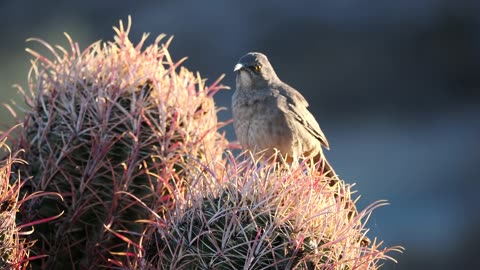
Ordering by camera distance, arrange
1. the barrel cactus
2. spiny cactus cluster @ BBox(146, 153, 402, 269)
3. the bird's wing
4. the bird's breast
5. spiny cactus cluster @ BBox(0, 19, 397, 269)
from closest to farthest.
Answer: spiny cactus cluster @ BBox(146, 153, 402, 269)
spiny cactus cluster @ BBox(0, 19, 397, 269)
the barrel cactus
the bird's breast
the bird's wing

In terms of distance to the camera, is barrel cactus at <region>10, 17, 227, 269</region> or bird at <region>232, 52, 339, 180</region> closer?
barrel cactus at <region>10, 17, 227, 269</region>

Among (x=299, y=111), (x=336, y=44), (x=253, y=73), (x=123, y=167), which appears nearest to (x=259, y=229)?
(x=123, y=167)

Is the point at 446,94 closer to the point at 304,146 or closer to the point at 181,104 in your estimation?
the point at 304,146

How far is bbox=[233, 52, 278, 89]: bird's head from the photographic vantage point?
521 centimetres

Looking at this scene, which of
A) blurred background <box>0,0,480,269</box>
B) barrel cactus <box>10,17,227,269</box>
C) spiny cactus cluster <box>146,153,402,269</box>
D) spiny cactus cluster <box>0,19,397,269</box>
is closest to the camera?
spiny cactus cluster <box>146,153,402,269</box>

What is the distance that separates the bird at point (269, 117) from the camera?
196 inches

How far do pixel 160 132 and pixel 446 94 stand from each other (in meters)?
13.5

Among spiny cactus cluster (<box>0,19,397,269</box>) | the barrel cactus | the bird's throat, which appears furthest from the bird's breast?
the barrel cactus

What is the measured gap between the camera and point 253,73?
5227 mm

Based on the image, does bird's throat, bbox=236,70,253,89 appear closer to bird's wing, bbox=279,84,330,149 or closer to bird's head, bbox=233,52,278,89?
bird's head, bbox=233,52,278,89

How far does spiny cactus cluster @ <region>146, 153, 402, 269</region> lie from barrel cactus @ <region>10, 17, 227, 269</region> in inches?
24.4

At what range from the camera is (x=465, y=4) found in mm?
18656

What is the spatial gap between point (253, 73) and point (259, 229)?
7.74 ft

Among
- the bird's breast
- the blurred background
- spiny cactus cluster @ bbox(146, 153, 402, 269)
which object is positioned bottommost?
spiny cactus cluster @ bbox(146, 153, 402, 269)
